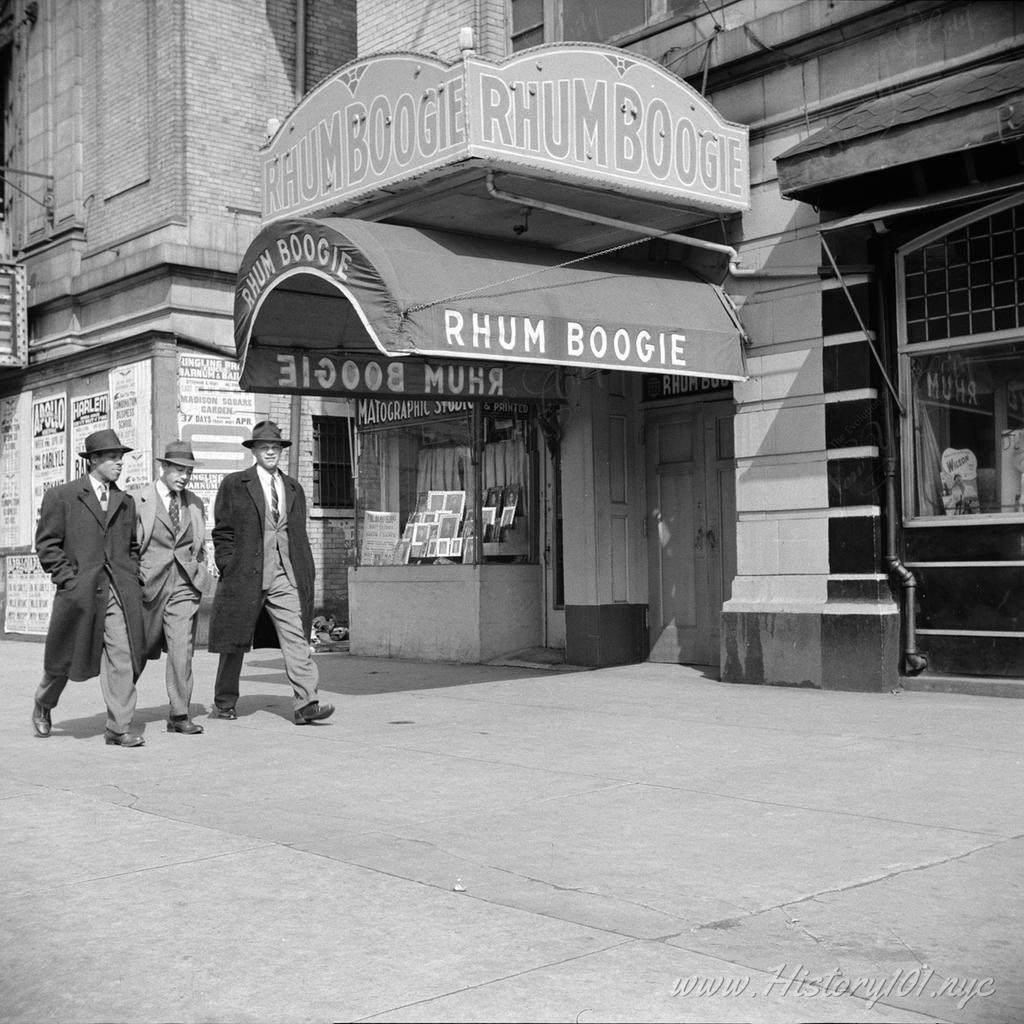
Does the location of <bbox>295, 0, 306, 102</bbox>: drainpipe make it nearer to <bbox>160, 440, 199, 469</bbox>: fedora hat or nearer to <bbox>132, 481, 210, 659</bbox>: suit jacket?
<bbox>160, 440, 199, 469</bbox>: fedora hat

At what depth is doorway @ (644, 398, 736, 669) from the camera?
13.1 metres

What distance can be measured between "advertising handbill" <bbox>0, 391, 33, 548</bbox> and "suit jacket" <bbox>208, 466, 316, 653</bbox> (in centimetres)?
1257

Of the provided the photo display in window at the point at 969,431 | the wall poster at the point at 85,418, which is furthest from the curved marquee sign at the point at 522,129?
the wall poster at the point at 85,418

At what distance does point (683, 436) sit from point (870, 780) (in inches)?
262

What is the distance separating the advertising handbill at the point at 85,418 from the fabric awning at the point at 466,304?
791 centimetres

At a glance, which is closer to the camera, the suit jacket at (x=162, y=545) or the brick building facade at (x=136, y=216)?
the suit jacket at (x=162, y=545)

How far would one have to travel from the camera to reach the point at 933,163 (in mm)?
9805

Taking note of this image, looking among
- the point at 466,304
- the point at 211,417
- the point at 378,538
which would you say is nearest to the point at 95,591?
the point at 466,304

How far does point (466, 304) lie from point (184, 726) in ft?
11.8

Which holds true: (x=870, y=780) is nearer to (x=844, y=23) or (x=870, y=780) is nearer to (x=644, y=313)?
(x=644, y=313)

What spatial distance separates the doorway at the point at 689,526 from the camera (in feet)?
43.0

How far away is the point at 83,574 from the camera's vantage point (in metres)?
9.02

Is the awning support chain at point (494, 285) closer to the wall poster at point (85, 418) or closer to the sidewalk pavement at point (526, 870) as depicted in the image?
the sidewalk pavement at point (526, 870)

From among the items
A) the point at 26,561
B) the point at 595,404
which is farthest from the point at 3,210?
the point at 595,404
